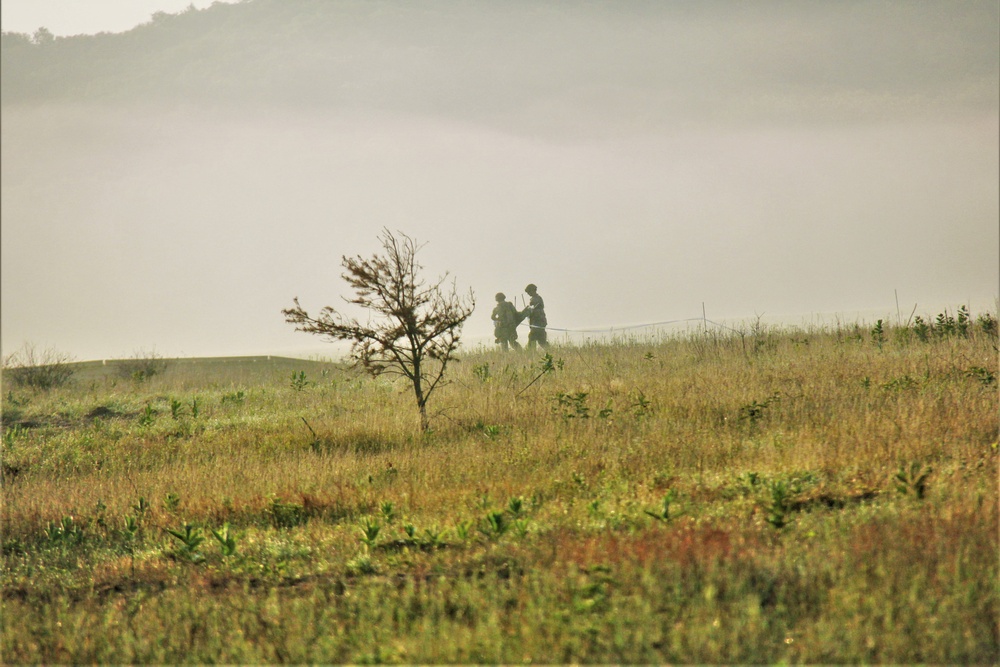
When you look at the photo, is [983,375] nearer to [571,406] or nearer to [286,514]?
[571,406]

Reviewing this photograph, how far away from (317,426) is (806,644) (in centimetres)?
972

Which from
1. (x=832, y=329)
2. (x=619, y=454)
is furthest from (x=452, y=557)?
(x=832, y=329)

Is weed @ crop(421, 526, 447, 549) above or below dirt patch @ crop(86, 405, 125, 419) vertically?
below

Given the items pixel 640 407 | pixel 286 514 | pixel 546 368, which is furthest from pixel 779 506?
pixel 546 368

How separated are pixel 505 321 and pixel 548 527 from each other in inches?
688

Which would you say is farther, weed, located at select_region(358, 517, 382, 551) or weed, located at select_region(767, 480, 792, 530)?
weed, located at select_region(358, 517, 382, 551)

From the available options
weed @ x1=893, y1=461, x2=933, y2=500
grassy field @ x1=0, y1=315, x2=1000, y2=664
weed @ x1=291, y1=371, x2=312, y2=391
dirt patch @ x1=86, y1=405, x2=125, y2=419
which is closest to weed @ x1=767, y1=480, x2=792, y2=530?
grassy field @ x1=0, y1=315, x2=1000, y2=664

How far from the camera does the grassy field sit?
4.07m

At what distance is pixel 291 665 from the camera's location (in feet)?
13.1

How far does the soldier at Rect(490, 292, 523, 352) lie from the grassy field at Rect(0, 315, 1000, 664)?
31.6 feet

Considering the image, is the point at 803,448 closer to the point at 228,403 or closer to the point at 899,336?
the point at 899,336

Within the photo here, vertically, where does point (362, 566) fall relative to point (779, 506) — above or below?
below

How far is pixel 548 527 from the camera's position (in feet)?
19.6

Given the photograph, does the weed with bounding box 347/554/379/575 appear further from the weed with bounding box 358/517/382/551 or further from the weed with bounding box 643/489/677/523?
the weed with bounding box 643/489/677/523
